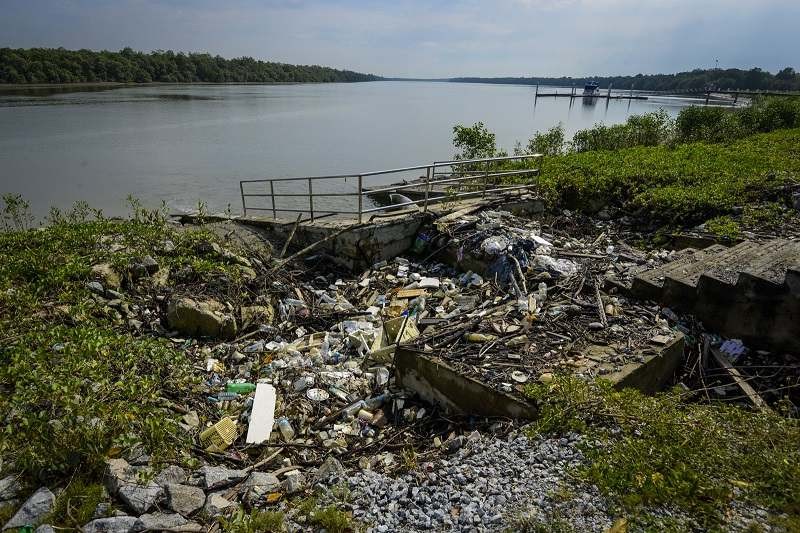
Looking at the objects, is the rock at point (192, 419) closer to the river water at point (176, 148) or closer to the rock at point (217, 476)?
the rock at point (217, 476)

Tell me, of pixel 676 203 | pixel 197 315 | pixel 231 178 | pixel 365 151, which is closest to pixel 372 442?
pixel 197 315

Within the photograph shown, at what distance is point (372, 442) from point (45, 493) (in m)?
2.48

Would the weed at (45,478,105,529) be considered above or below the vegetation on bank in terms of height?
below

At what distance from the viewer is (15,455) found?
3365mm

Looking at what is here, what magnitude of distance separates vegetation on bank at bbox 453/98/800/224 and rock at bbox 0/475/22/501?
11.0 m

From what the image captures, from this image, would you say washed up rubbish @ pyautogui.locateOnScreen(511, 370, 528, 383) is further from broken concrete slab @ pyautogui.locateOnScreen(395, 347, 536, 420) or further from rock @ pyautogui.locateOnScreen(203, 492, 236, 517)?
rock @ pyautogui.locateOnScreen(203, 492, 236, 517)

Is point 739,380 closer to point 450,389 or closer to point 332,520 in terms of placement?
point 450,389

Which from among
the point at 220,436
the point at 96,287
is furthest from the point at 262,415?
the point at 96,287

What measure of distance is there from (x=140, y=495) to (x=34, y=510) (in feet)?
2.01

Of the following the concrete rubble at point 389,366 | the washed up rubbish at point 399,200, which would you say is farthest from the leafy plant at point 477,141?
the concrete rubble at point 389,366

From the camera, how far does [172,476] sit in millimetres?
3475

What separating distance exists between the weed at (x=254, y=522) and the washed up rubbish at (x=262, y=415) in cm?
129

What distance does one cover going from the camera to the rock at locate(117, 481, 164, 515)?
3062 mm

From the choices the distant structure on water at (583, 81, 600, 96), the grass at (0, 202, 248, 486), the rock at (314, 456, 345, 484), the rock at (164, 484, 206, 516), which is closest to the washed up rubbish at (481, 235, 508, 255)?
the grass at (0, 202, 248, 486)
